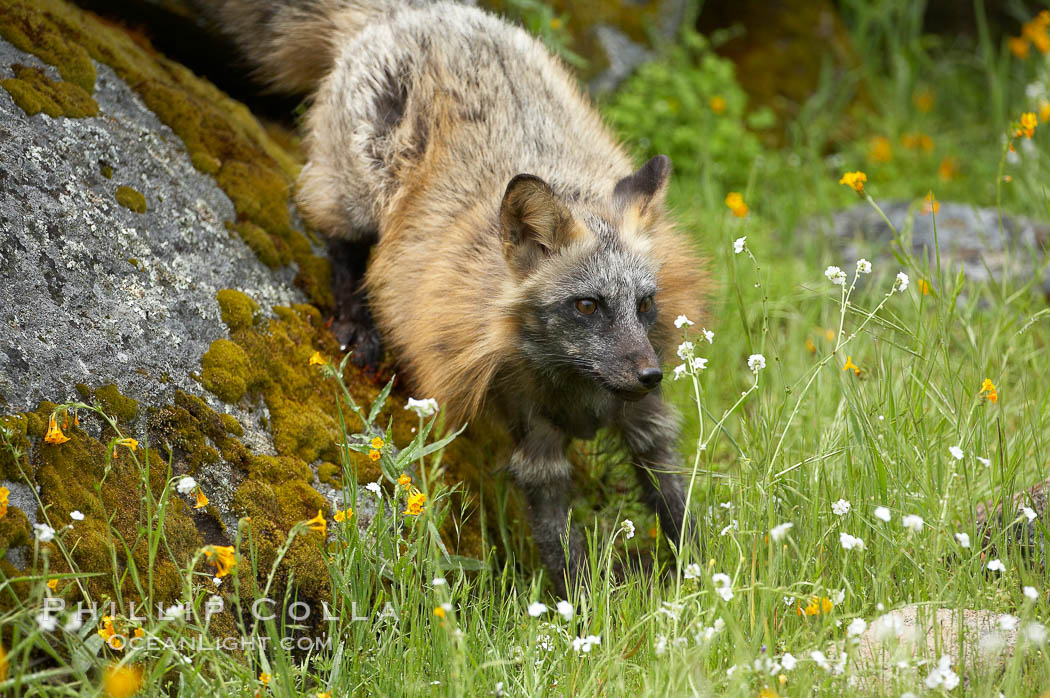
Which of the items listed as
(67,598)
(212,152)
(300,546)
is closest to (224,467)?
(300,546)

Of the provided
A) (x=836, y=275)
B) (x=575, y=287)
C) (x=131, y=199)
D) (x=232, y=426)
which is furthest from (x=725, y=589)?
(x=131, y=199)

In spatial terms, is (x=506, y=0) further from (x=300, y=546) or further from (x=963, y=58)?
(x=963, y=58)

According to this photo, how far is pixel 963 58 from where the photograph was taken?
942 cm

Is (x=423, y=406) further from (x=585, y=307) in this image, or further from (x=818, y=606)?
(x=818, y=606)

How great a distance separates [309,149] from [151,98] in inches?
37.2

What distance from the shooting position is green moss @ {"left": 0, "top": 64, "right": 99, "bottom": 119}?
3781mm

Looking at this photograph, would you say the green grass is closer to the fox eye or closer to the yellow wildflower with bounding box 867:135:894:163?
the fox eye

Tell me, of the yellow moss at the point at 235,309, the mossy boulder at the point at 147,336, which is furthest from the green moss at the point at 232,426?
the yellow moss at the point at 235,309

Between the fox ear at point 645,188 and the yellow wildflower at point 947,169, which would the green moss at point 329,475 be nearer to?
the fox ear at point 645,188

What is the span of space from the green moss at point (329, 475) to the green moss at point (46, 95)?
185 centimetres

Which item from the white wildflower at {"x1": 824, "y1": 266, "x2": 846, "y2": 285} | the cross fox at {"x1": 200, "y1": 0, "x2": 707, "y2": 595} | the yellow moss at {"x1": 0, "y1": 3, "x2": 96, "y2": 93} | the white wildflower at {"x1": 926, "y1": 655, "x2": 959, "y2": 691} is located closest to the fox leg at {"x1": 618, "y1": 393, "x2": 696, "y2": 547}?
the cross fox at {"x1": 200, "y1": 0, "x2": 707, "y2": 595}

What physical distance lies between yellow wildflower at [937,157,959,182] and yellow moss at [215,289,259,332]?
254 inches

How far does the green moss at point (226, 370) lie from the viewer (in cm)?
374

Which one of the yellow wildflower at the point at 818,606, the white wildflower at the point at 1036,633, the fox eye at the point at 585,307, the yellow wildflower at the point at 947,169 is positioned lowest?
the yellow wildflower at the point at 818,606
